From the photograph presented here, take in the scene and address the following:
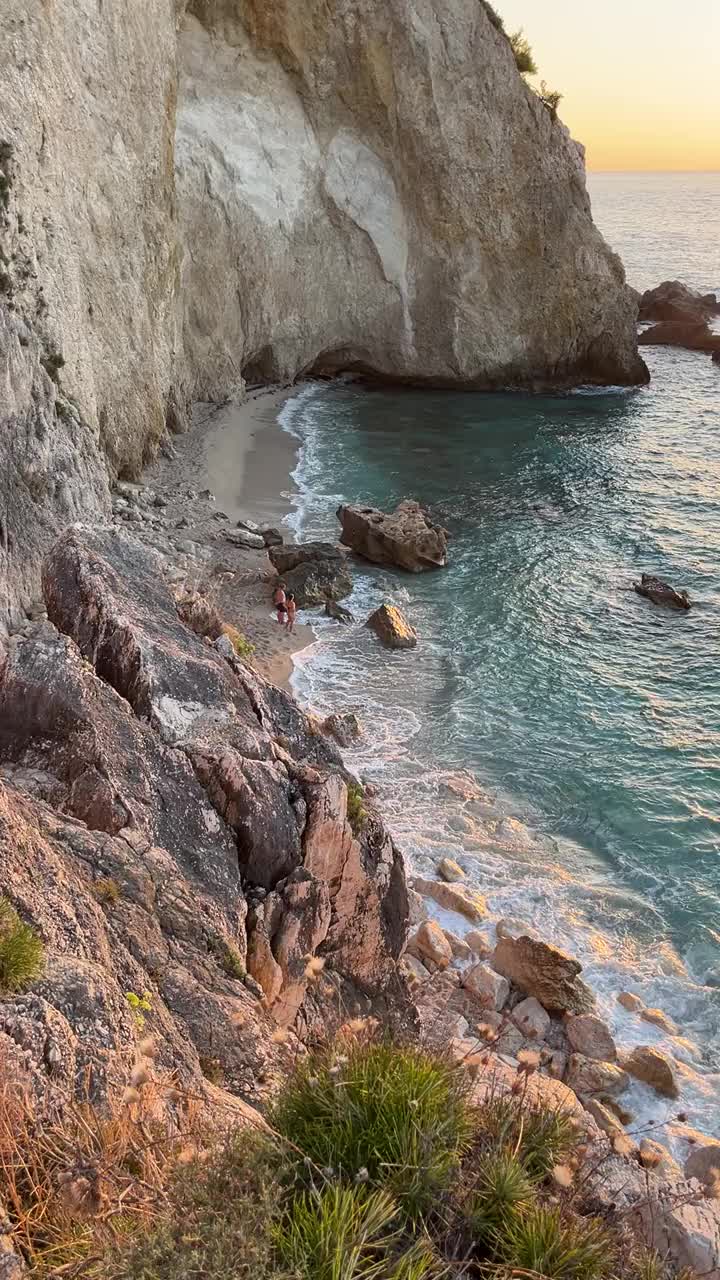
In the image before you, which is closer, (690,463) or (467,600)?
(467,600)

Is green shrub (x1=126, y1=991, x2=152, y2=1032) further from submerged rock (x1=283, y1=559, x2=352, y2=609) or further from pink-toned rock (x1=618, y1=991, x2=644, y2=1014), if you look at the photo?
submerged rock (x1=283, y1=559, x2=352, y2=609)

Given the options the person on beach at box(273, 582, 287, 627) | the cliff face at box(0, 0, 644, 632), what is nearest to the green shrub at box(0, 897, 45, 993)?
the cliff face at box(0, 0, 644, 632)

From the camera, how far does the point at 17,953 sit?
186 inches

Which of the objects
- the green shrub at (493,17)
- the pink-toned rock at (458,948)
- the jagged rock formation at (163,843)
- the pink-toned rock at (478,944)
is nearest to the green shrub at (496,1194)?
the jagged rock formation at (163,843)

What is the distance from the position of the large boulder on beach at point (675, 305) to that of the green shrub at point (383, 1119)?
2492 inches

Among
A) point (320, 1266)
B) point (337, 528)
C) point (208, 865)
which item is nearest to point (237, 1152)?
point (320, 1266)

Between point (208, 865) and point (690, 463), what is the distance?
3227 centimetres

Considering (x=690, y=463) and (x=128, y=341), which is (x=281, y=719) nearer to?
(x=128, y=341)

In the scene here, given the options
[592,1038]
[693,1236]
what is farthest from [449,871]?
[693,1236]

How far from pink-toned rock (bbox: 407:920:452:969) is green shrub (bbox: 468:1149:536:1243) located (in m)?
8.04

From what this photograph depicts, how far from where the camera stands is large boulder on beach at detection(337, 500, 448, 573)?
966 inches

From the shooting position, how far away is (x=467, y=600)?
2323 centimetres

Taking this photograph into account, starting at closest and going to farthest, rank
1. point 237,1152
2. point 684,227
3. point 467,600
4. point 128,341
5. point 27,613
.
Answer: point 237,1152 < point 27,613 < point 467,600 < point 128,341 < point 684,227

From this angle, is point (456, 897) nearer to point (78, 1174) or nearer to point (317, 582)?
point (78, 1174)
